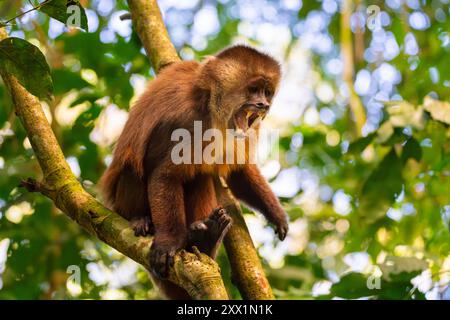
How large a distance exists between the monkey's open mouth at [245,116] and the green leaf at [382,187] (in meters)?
1.34

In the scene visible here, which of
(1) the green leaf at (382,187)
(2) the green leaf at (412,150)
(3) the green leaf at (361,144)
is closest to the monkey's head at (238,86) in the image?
(3) the green leaf at (361,144)

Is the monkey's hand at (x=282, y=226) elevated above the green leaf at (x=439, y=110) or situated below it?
below

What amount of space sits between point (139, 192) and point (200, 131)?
844mm

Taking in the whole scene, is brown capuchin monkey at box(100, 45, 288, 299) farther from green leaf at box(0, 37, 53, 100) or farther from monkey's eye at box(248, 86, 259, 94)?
green leaf at box(0, 37, 53, 100)

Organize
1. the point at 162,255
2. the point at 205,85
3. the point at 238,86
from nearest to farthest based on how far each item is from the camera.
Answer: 1. the point at 162,255
2. the point at 205,85
3. the point at 238,86

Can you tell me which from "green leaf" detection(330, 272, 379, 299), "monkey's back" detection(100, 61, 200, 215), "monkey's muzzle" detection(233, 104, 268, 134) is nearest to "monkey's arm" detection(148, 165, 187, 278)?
"monkey's back" detection(100, 61, 200, 215)

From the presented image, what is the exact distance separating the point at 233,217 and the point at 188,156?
72 cm

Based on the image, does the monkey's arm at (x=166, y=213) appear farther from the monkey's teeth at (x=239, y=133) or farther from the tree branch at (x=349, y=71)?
the tree branch at (x=349, y=71)

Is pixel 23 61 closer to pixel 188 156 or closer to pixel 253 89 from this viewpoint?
pixel 188 156

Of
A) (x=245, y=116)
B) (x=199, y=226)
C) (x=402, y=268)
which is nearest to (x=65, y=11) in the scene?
(x=199, y=226)

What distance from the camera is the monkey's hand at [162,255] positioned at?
16.0ft

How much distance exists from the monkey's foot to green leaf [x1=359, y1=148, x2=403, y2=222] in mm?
2266

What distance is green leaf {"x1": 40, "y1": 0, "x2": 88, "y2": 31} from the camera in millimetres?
4137

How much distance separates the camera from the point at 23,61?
4.11 meters
